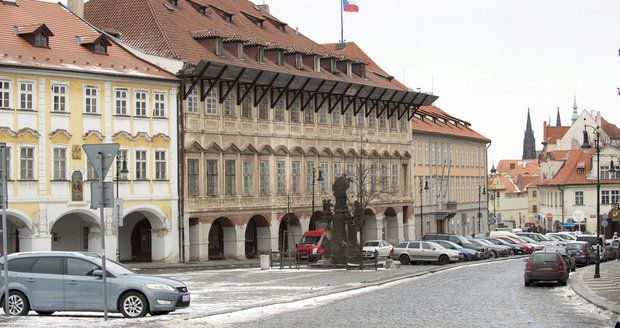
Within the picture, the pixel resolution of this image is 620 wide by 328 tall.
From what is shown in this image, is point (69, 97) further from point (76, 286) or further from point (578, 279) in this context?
point (76, 286)

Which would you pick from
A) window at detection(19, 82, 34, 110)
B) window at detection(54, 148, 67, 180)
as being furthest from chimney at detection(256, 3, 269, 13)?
window at detection(19, 82, 34, 110)

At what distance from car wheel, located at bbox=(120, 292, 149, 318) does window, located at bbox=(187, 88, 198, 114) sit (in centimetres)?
4089

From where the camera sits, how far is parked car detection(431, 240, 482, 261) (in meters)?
68.7

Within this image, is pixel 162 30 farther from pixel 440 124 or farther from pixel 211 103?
pixel 440 124

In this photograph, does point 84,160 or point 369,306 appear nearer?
point 369,306

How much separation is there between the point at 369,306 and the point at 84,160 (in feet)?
109

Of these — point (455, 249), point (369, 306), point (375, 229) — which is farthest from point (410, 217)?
point (369, 306)

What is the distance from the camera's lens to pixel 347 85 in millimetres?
82500

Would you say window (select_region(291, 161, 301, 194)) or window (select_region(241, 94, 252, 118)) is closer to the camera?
window (select_region(241, 94, 252, 118))

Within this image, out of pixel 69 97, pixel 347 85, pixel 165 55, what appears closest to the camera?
pixel 69 97

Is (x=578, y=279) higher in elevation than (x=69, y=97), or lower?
lower

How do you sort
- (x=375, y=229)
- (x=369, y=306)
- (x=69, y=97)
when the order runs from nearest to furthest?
(x=369, y=306), (x=69, y=97), (x=375, y=229)

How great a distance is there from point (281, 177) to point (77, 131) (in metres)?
18.6

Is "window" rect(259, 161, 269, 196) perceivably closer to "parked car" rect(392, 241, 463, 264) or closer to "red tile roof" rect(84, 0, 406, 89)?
"red tile roof" rect(84, 0, 406, 89)
